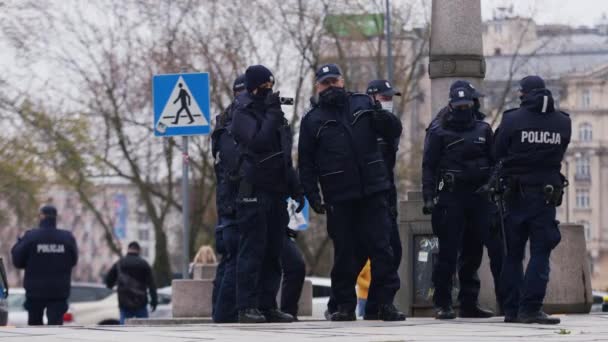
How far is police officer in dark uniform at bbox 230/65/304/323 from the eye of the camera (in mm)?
12344

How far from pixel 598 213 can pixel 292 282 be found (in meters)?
119

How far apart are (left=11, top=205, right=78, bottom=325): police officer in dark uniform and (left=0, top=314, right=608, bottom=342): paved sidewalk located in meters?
6.42

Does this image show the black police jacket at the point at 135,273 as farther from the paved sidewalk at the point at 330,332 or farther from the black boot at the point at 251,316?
the paved sidewalk at the point at 330,332

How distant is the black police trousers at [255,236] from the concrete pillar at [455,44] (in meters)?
3.16

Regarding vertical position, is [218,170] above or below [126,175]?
below

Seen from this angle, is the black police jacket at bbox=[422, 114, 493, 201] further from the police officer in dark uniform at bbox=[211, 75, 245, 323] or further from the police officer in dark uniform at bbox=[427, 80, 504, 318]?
the police officer in dark uniform at bbox=[211, 75, 245, 323]

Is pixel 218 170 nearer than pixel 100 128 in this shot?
Yes

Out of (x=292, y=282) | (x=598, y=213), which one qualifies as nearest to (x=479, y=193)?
(x=292, y=282)

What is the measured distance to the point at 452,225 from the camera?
520 inches

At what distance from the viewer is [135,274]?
77.2 feet

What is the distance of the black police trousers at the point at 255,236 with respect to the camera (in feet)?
40.7

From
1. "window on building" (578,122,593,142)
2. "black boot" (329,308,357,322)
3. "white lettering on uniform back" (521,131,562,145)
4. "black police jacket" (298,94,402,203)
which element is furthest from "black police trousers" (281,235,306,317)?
"window on building" (578,122,593,142)

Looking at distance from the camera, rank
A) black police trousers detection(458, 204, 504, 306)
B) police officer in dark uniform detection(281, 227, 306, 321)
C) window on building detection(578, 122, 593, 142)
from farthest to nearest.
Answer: window on building detection(578, 122, 593, 142) → police officer in dark uniform detection(281, 227, 306, 321) → black police trousers detection(458, 204, 504, 306)

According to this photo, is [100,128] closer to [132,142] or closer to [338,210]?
[132,142]
